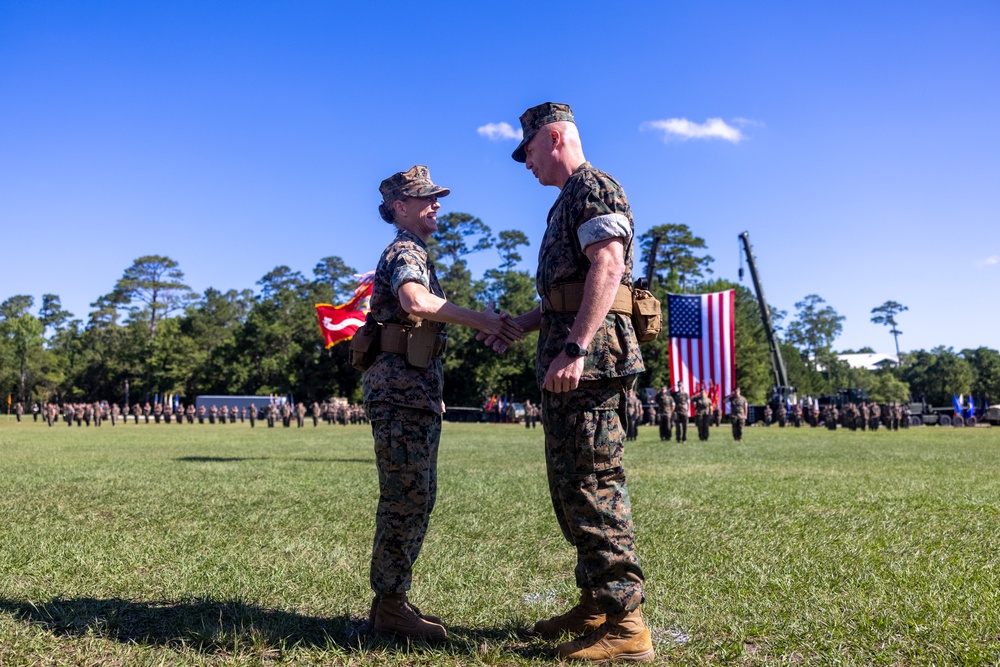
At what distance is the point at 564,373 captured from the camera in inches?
126

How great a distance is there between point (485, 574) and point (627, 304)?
211 cm

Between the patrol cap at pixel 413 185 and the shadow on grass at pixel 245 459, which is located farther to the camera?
the shadow on grass at pixel 245 459

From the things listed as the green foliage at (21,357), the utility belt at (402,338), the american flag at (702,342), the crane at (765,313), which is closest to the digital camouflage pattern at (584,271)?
the utility belt at (402,338)

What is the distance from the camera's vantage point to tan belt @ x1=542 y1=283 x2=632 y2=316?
3406 mm

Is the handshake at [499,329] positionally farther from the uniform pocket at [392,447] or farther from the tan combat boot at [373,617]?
the tan combat boot at [373,617]

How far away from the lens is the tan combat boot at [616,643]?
10.5ft

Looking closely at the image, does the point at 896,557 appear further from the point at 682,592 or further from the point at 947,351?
the point at 947,351

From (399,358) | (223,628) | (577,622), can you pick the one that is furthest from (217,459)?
(577,622)

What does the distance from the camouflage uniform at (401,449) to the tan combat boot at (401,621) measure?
0.05 m

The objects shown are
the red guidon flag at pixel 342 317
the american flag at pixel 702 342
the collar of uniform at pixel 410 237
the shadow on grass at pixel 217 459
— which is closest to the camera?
the collar of uniform at pixel 410 237

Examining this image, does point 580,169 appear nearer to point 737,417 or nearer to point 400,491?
point 400,491

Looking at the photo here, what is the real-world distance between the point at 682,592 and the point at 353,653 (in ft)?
6.17

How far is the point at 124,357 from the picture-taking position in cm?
8525

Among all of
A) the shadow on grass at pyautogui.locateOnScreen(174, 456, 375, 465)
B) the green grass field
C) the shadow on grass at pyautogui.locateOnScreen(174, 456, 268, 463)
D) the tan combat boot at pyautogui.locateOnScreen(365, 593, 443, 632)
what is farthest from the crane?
the tan combat boot at pyautogui.locateOnScreen(365, 593, 443, 632)
